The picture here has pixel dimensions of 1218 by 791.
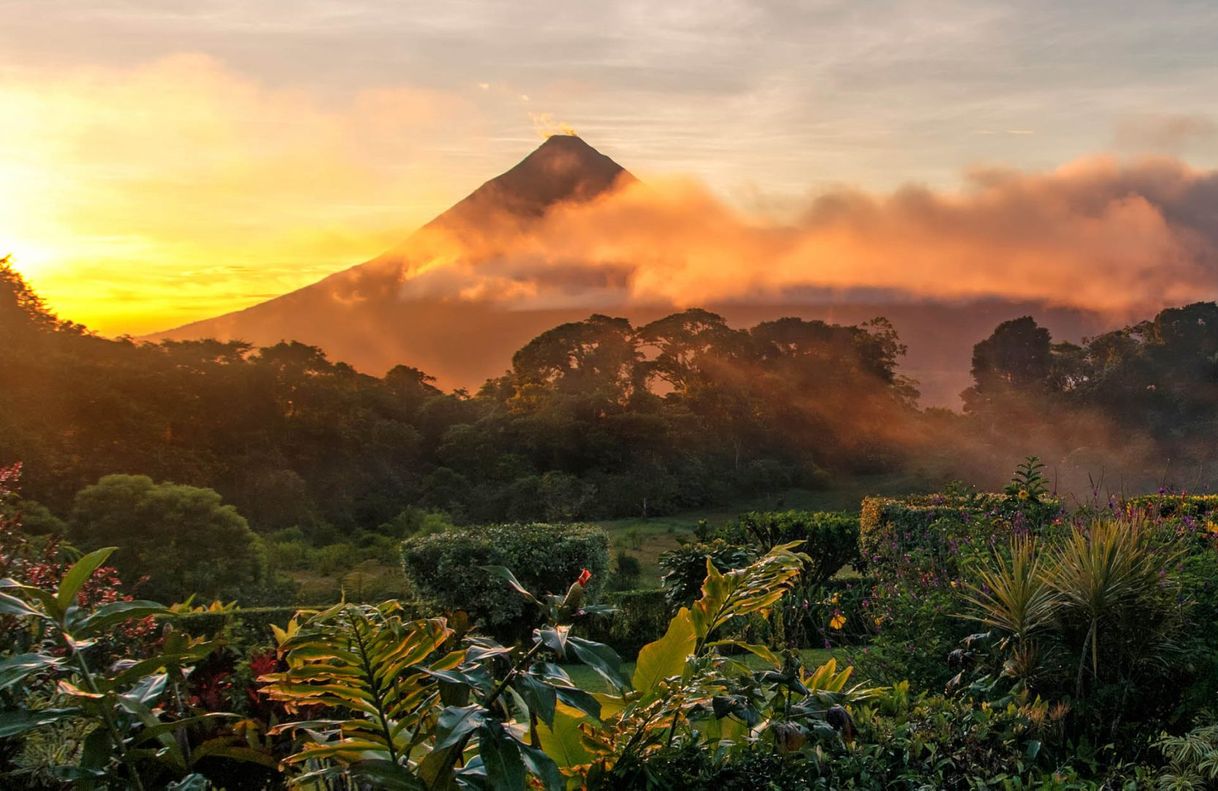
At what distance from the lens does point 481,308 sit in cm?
3469

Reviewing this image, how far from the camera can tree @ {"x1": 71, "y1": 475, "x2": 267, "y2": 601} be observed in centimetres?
1427

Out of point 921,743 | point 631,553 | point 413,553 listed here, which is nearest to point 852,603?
point 413,553

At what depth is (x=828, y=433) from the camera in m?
27.8

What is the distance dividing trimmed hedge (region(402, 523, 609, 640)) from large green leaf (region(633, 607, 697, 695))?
660cm

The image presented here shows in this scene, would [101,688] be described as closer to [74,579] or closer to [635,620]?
[74,579]

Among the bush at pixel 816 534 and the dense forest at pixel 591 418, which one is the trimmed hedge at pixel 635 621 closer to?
the bush at pixel 816 534

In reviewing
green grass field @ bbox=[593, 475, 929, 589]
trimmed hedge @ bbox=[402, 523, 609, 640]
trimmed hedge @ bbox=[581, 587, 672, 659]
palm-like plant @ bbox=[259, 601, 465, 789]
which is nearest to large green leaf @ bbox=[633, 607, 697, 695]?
palm-like plant @ bbox=[259, 601, 465, 789]

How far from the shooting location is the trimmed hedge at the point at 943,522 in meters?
7.08

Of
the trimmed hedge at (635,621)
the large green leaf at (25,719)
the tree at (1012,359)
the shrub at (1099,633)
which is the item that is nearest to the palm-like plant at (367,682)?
the large green leaf at (25,719)

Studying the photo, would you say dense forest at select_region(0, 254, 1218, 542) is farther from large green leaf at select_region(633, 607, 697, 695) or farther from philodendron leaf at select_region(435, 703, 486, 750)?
philodendron leaf at select_region(435, 703, 486, 750)

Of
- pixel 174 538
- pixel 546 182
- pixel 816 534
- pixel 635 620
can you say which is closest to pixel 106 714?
pixel 635 620

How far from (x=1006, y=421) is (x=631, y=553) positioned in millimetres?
14893

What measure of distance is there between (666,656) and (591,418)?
850 inches

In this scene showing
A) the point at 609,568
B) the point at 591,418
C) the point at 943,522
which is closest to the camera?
the point at 943,522
